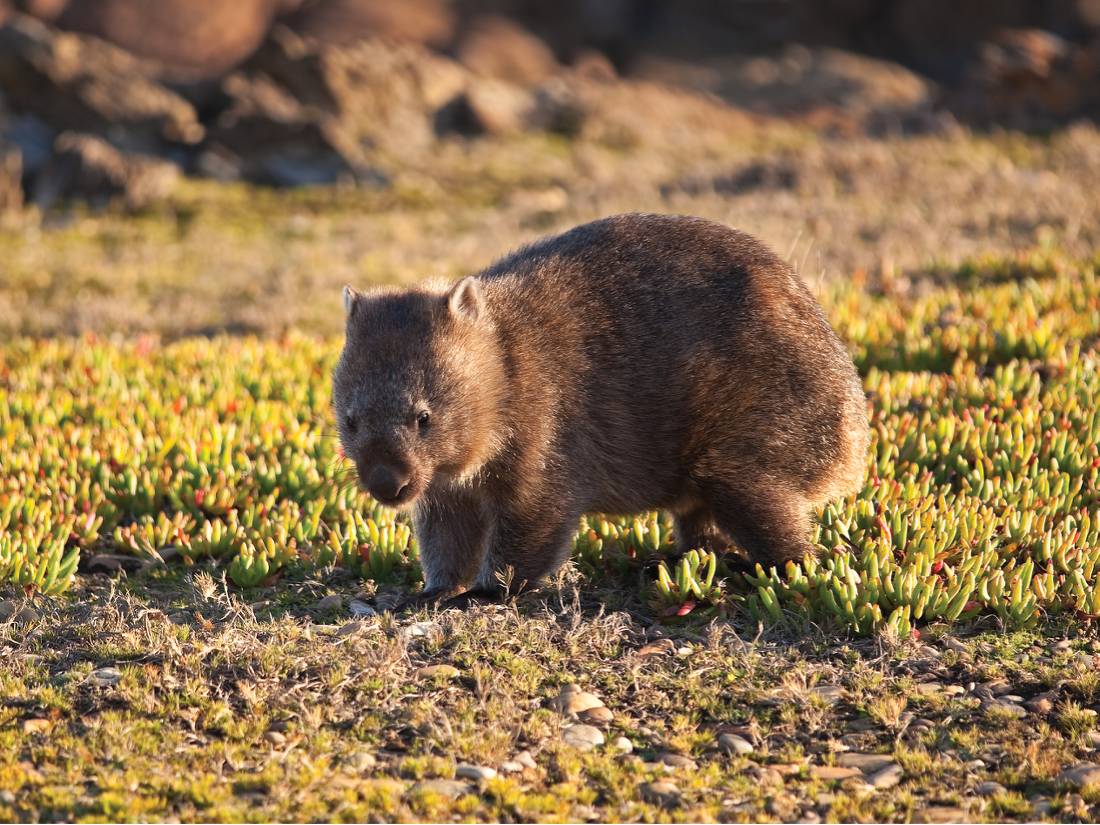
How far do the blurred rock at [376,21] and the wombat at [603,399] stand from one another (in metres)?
30.0

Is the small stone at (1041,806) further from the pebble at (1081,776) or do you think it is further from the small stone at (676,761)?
the small stone at (676,761)

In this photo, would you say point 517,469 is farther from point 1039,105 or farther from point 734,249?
point 1039,105

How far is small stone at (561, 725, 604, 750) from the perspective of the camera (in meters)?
4.68

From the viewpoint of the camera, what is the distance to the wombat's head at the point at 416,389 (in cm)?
525

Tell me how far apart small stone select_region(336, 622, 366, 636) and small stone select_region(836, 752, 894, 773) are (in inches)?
75.9

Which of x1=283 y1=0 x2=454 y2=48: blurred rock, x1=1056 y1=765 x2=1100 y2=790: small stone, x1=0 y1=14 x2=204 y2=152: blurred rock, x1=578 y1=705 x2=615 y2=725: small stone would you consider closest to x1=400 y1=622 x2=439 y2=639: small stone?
x1=578 y1=705 x2=615 y2=725: small stone

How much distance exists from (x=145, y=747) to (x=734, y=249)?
3.36 metres

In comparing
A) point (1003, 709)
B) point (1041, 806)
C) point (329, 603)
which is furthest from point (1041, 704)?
point (329, 603)

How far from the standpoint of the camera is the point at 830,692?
16.5 feet

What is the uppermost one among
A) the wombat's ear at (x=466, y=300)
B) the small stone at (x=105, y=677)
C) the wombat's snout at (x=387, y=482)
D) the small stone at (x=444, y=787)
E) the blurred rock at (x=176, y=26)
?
the blurred rock at (x=176, y=26)

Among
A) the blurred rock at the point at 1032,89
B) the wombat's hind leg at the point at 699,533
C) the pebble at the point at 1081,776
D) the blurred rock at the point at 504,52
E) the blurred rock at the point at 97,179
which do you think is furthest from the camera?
the blurred rock at the point at 504,52

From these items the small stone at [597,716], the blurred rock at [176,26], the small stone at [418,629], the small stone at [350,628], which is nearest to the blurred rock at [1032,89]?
the blurred rock at [176,26]

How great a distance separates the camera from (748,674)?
203 inches

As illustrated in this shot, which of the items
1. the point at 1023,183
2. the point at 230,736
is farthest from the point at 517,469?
the point at 1023,183
